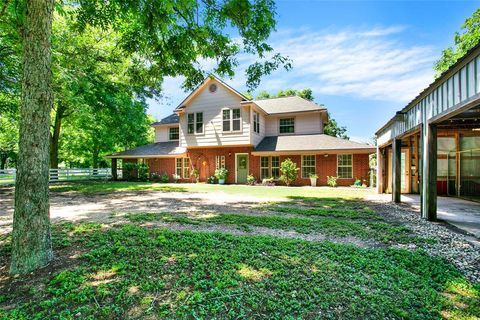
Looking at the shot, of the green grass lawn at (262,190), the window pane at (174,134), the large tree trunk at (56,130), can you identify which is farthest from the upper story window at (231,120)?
the large tree trunk at (56,130)

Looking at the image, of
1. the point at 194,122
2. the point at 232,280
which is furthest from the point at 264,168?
the point at 232,280

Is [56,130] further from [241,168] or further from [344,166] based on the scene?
[344,166]

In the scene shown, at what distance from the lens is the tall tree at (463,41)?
57.6 feet

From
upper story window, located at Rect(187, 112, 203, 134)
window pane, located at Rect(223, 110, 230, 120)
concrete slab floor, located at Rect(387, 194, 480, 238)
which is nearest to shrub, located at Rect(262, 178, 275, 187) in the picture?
window pane, located at Rect(223, 110, 230, 120)

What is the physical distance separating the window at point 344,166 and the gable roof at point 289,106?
406 cm

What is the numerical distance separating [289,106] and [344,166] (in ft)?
22.3

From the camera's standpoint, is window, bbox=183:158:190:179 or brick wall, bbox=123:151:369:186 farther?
window, bbox=183:158:190:179

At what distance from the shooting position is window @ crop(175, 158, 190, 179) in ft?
70.6

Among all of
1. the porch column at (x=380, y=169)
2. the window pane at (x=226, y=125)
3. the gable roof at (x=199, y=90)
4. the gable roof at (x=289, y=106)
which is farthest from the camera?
the gable roof at (x=289, y=106)

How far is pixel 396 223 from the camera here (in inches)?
253

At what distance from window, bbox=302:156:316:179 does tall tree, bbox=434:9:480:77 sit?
11532 mm

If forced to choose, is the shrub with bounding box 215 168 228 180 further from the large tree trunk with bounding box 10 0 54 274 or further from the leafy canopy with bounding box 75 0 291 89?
the large tree trunk with bounding box 10 0 54 274

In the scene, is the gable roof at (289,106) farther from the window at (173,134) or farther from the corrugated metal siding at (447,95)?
the corrugated metal siding at (447,95)

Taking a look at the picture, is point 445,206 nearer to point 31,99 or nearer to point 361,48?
point 361,48
